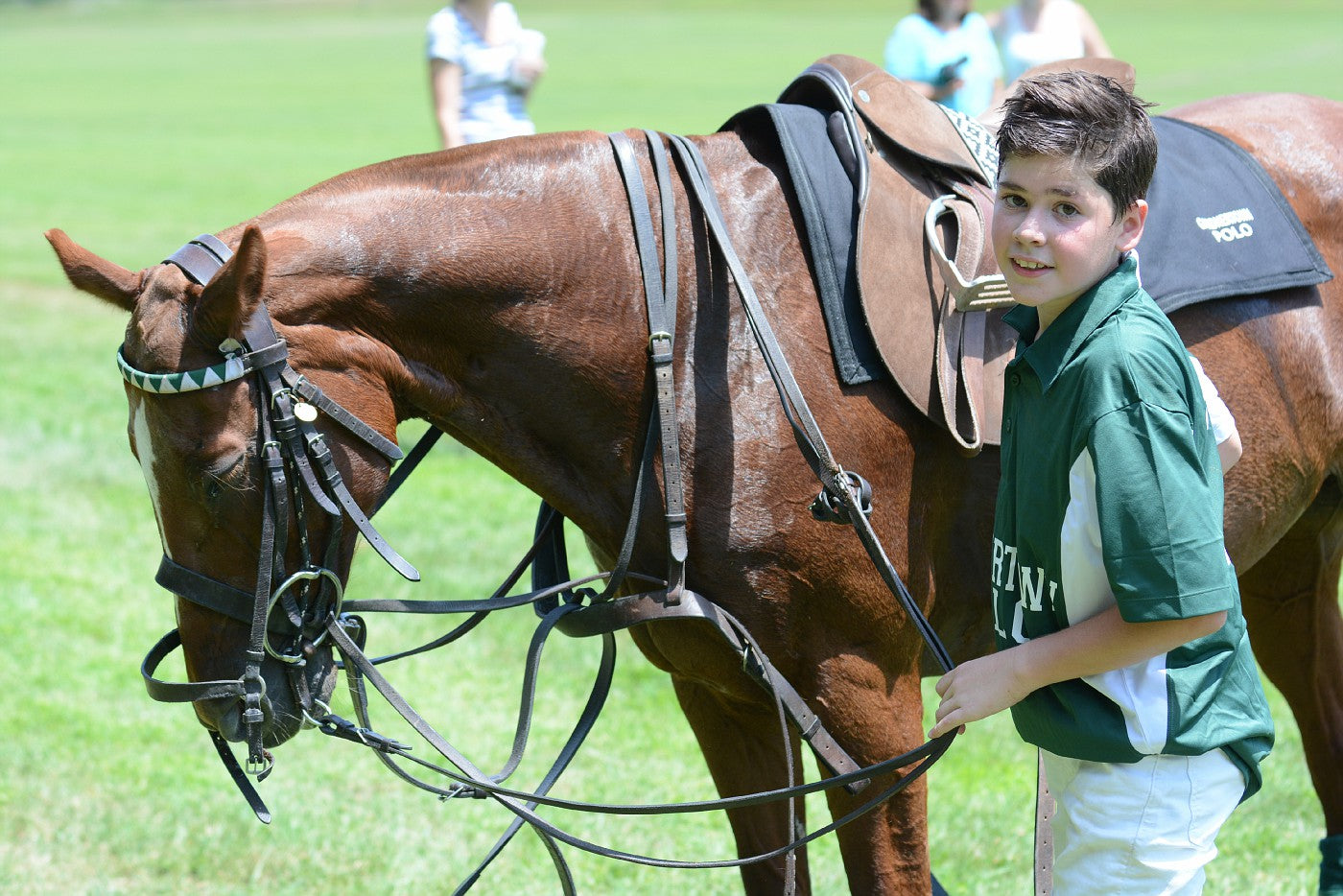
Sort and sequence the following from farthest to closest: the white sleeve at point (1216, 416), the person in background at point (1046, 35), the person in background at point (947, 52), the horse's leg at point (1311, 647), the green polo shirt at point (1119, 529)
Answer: the person in background at point (1046, 35)
the person in background at point (947, 52)
the horse's leg at point (1311, 647)
the white sleeve at point (1216, 416)
the green polo shirt at point (1119, 529)

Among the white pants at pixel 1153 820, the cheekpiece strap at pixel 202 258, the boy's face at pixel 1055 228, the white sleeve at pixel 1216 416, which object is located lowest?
the white pants at pixel 1153 820

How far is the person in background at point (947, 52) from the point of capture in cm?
598

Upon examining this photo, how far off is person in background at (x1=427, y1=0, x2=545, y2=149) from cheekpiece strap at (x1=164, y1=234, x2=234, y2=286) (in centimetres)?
383

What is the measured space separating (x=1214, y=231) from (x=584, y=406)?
4.74 ft

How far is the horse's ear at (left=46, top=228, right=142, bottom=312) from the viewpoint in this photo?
7.45ft

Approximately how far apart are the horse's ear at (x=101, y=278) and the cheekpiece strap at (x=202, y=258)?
8cm

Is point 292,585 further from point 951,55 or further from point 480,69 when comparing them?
point 951,55

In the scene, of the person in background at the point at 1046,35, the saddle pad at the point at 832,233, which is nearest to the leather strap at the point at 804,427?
the saddle pad at the point at 832,233

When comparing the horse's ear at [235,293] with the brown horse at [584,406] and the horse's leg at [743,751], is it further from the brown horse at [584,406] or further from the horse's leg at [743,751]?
the horse's leg at [743,751]

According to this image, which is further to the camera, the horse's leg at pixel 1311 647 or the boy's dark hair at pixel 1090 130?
the horse's leg at pixel 1311 647

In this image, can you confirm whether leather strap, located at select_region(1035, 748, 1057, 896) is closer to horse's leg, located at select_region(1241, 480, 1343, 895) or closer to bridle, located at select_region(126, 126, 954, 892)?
bridle, located at select_region(126, 126, 954, 892)

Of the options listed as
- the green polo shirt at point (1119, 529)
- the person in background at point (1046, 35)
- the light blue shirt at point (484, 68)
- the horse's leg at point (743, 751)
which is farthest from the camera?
the person in background at point (1046, 35)

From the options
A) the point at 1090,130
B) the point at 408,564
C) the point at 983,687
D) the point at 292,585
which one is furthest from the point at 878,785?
the point at 1090,130

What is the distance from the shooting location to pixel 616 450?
98.1 inches
